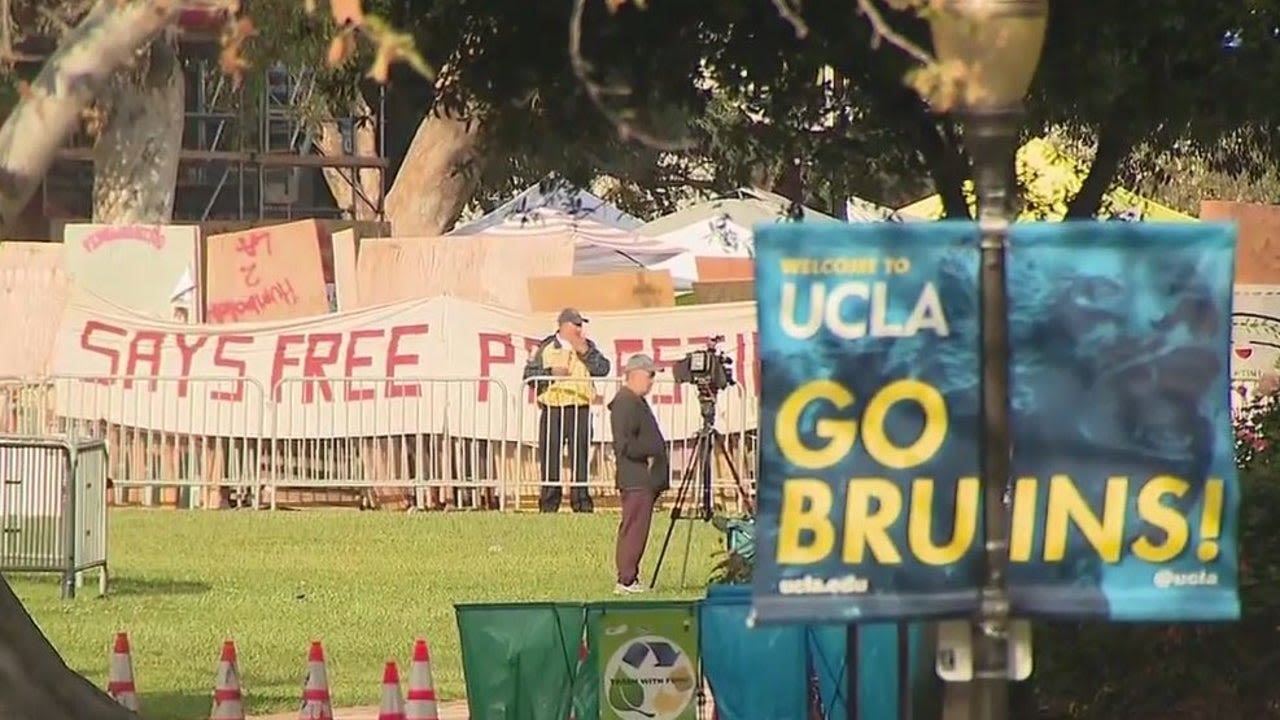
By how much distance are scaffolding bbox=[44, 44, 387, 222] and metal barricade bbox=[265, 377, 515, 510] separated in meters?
16.0

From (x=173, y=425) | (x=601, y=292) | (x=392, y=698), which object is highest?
(x=601, y=292)

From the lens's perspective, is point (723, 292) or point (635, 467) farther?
point (723, 292)

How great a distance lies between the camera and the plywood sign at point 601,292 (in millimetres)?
26109

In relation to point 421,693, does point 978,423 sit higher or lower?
higher

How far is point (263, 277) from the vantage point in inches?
1083

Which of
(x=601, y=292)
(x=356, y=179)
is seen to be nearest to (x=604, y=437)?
(x=601, y=292)

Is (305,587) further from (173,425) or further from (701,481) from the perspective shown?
(173,425)

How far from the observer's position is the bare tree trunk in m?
45.8

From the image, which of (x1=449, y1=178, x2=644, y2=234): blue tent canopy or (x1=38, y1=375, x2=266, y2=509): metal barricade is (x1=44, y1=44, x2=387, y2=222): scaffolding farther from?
(x1=38, y1=375, x2=266, y2=509): metal barricade

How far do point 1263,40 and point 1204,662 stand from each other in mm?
2480

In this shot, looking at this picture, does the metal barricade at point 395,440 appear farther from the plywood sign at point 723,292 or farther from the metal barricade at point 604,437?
the plywood sign at point 723,292

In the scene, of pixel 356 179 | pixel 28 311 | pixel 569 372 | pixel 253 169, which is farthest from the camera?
pixel 253 169

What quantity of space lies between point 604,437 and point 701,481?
5.69 feet

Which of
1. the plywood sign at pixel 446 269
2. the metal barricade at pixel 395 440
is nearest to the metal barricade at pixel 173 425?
the metal barricade at pixel 395 440
